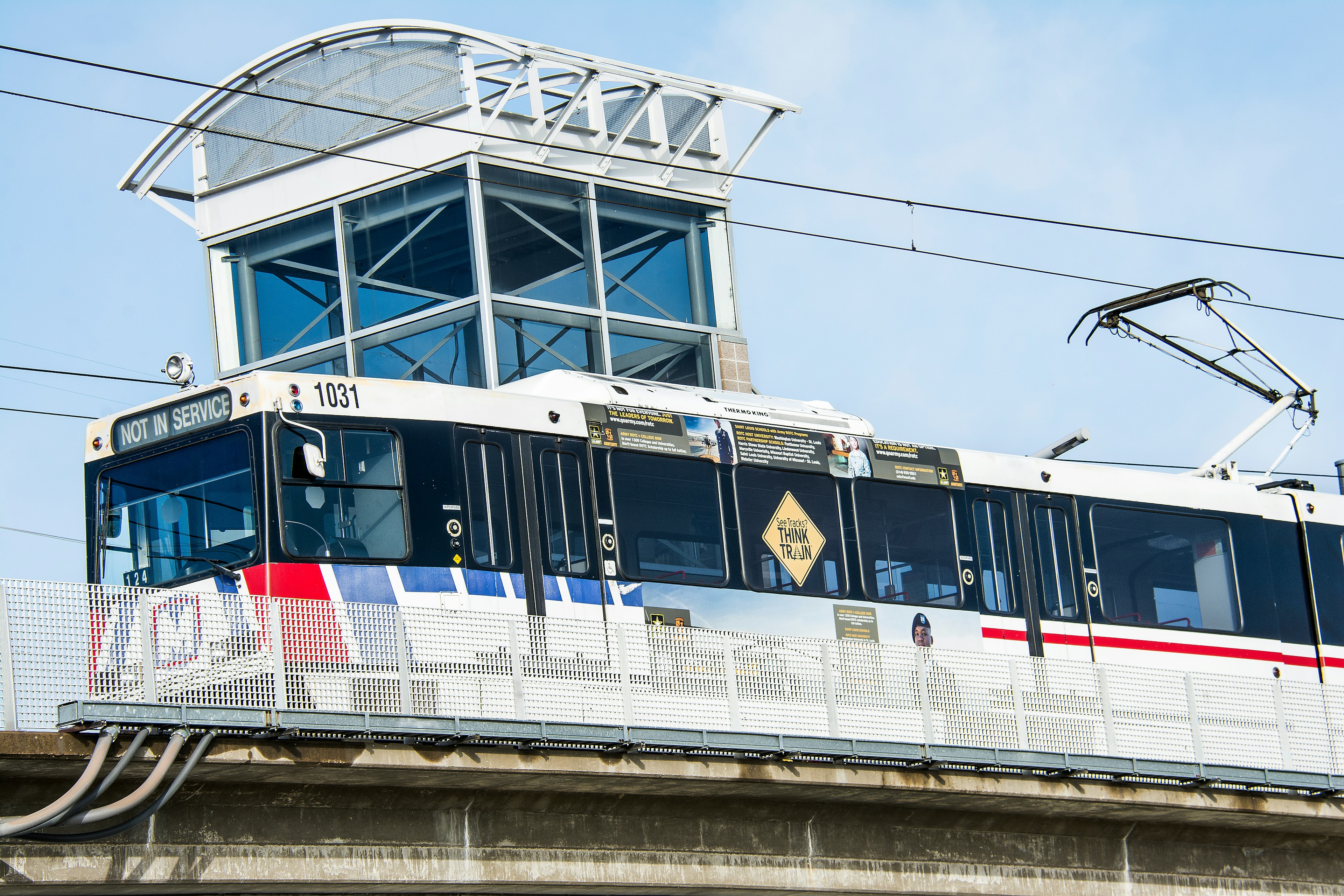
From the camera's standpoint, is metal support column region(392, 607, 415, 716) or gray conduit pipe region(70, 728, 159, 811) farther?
metal support column region(392, 607, 415, 716)

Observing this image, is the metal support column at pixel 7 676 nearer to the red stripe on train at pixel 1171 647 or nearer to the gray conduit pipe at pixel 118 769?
the gray conduit pipe at pixel 118 769

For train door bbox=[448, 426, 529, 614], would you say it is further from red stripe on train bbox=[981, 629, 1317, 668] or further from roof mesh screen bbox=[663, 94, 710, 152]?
roof mesh screen bbox=[663, 94, 710, 152]

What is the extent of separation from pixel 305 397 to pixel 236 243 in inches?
511

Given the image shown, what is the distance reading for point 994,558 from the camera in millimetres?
20812

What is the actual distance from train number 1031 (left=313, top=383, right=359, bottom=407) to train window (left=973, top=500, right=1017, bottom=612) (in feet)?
25.2

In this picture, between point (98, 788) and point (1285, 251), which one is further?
point (1285, 251)

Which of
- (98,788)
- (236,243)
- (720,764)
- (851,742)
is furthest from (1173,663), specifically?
(236,243)

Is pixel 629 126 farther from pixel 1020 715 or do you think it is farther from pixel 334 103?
pixel 1020 715

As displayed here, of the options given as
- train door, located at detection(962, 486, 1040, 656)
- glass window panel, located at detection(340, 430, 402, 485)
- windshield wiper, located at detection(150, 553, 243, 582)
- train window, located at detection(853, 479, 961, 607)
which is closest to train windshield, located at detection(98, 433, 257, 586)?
windshield wiper, located at detection(150, 553, 243, 582)

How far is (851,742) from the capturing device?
17.0 m

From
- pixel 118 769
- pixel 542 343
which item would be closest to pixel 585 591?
Result: pixel 118 769

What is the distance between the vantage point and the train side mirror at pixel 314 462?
52.0ft

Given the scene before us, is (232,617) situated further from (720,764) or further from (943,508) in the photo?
(943,508)

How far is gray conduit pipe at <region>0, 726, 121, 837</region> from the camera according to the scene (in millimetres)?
11992
